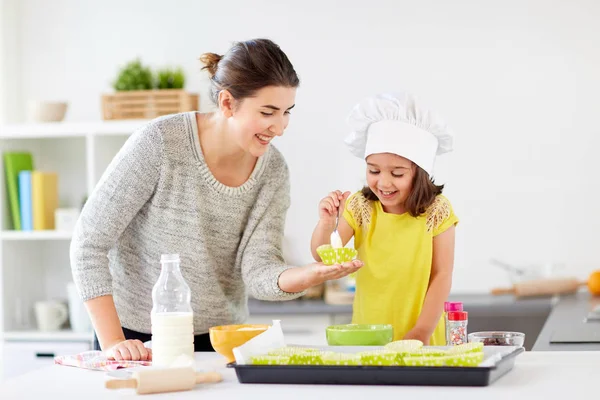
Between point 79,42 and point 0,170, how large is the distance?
775 millimetres

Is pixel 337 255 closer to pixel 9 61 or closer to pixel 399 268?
pixel 399 268

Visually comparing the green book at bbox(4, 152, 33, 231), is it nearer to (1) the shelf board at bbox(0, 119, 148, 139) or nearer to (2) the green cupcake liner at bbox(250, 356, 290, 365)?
(1) the shelf board at bbox(0, 119, 148, 139)

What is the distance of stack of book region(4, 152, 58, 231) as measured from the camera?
4203mm

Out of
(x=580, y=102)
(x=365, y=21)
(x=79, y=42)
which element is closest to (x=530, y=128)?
(x=580, y=102)

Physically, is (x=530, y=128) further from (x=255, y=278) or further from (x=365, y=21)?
(x=255, y=278)

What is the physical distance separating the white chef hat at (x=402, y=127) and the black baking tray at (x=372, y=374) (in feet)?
2.77

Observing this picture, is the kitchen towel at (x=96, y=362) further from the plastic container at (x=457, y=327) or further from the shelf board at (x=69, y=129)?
the shelf board at (x=69, y=129)

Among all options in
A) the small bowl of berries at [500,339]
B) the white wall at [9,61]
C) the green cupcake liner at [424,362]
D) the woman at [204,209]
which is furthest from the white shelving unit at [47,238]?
the green cupcake liner at [424,362]

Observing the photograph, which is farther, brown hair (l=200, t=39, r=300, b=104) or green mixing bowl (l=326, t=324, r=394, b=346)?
brown hair (l=200, t=39, r=300, b=104)

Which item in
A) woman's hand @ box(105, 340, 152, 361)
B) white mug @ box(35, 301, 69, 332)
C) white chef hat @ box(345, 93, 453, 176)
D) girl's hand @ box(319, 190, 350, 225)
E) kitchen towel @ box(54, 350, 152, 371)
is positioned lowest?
white mug @ box(35, 301, 69, 332)

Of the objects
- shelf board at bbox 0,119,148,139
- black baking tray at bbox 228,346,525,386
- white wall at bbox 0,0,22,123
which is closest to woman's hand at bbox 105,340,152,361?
black baking tray at bbox 228,346,525,386

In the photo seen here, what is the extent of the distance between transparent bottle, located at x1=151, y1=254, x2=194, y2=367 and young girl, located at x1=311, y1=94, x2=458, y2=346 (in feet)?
1.94

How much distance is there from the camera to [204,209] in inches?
91.9

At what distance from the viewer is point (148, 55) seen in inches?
174
